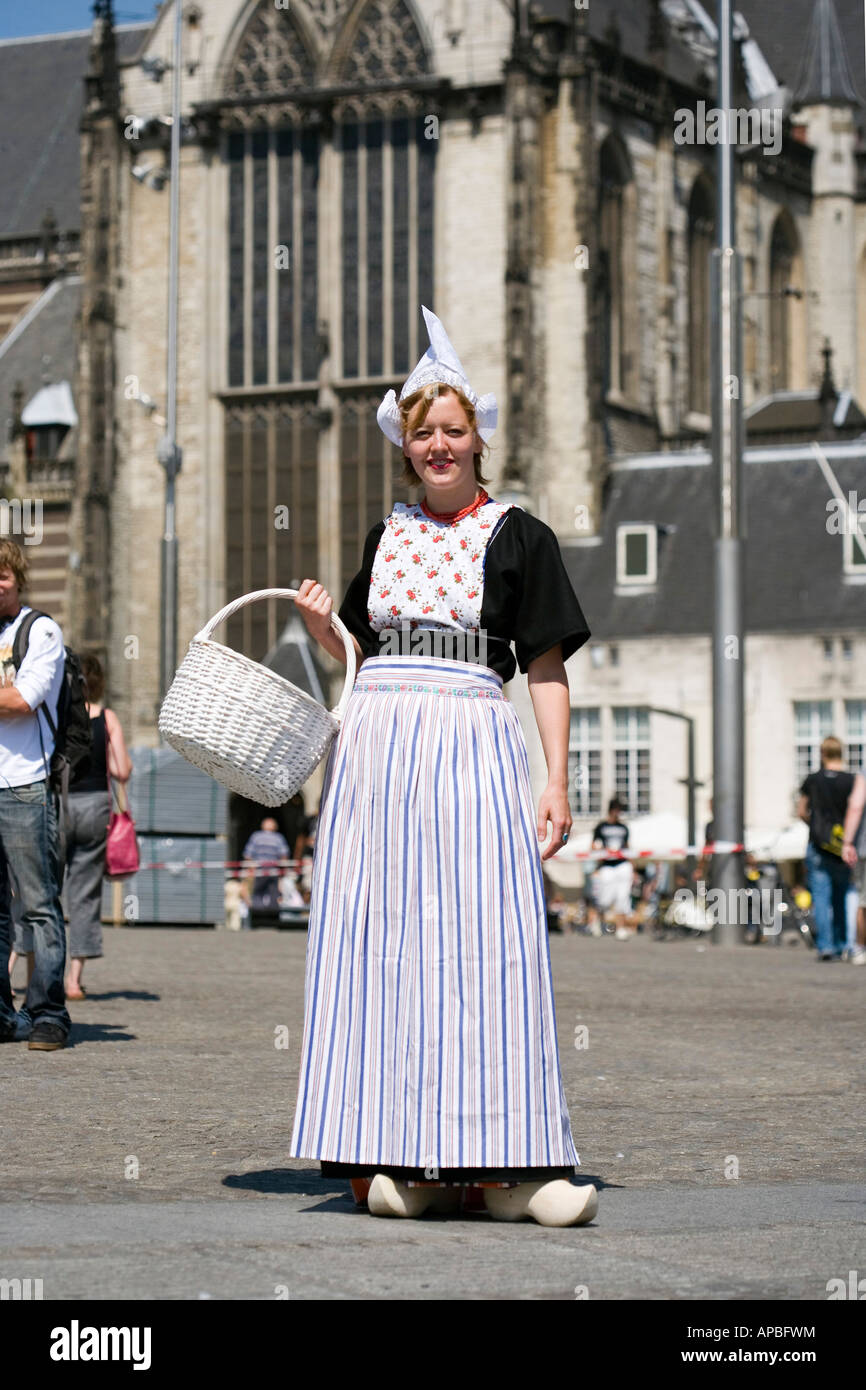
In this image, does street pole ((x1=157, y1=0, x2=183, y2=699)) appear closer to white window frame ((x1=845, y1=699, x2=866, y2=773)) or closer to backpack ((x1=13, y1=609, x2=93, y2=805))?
white window frame ((x1=845, y1=699, x2=866, y2=773))

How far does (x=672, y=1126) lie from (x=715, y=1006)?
20.8 feet

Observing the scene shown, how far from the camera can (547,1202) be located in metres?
5.57

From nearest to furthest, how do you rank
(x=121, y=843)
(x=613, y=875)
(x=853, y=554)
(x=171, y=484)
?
(x=121, y=843), (x=613, y=875), (x=171, y=484), (x=853, y=554)

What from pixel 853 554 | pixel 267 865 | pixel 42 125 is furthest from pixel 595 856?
pixel 42 125

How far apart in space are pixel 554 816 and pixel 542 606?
0.48 metres

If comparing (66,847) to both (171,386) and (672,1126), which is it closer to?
(672,1126)

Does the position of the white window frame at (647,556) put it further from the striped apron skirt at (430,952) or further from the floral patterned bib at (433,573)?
the striped apron skirt at (430,952)

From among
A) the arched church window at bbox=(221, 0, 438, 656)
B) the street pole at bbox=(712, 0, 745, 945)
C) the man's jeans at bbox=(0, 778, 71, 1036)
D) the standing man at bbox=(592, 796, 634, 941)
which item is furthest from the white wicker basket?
the arched church window at bbox=(221, 0, 438, 656)

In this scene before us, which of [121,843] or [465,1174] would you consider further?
[121,843]

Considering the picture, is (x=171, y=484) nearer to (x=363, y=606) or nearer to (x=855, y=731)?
(x=855, y=731)

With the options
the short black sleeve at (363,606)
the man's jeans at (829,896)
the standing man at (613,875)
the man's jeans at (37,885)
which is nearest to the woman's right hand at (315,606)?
the short black sleeve at (363,606)

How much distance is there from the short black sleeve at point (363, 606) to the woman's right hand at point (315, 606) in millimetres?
109

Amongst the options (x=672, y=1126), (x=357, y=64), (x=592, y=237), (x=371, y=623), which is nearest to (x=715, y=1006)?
(x=672, y=1126)

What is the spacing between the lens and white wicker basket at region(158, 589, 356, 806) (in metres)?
5.84
